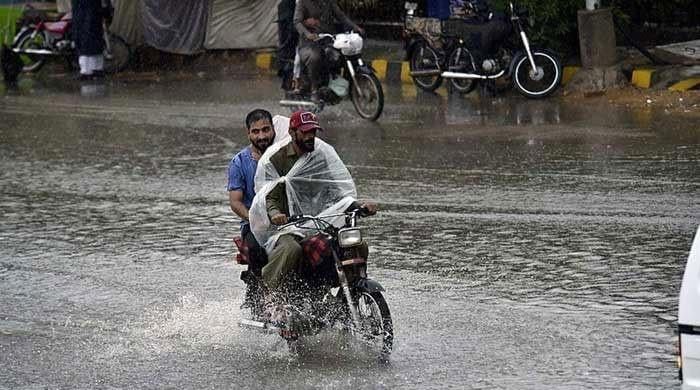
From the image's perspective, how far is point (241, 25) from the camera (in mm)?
25000

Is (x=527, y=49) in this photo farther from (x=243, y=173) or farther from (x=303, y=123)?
(x=303, y=123)

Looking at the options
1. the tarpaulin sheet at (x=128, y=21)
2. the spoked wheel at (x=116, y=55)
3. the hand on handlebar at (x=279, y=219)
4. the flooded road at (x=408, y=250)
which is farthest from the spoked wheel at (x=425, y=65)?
the hand on handlebar at (x=279, y=219)

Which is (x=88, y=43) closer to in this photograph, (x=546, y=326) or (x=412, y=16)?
(x=412, y=16)

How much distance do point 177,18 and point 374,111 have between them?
870cm

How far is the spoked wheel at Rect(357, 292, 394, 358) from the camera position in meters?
7.23

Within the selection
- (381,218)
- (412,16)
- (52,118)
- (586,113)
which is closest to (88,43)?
(52,118)

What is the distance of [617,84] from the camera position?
1841 centimetres

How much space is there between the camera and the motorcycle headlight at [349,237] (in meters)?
7.25

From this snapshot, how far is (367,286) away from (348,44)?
10.1 m

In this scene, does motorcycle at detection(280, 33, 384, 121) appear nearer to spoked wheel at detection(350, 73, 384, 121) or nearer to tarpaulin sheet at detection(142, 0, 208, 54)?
spoked wheel at detection(350, 73, 384, 121)

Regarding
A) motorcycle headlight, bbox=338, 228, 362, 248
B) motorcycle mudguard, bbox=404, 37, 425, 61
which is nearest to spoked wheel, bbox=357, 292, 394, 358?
motorcycle headlight, bbox=338, 228, 362, 248

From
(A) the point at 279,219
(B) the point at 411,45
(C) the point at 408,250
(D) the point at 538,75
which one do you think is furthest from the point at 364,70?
(A) the point at 279,219

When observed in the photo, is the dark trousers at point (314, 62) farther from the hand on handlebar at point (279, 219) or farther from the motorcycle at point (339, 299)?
the hand on handlebar at point (279, 219)

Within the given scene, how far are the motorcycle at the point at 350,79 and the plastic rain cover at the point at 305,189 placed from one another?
9505 millimetres
